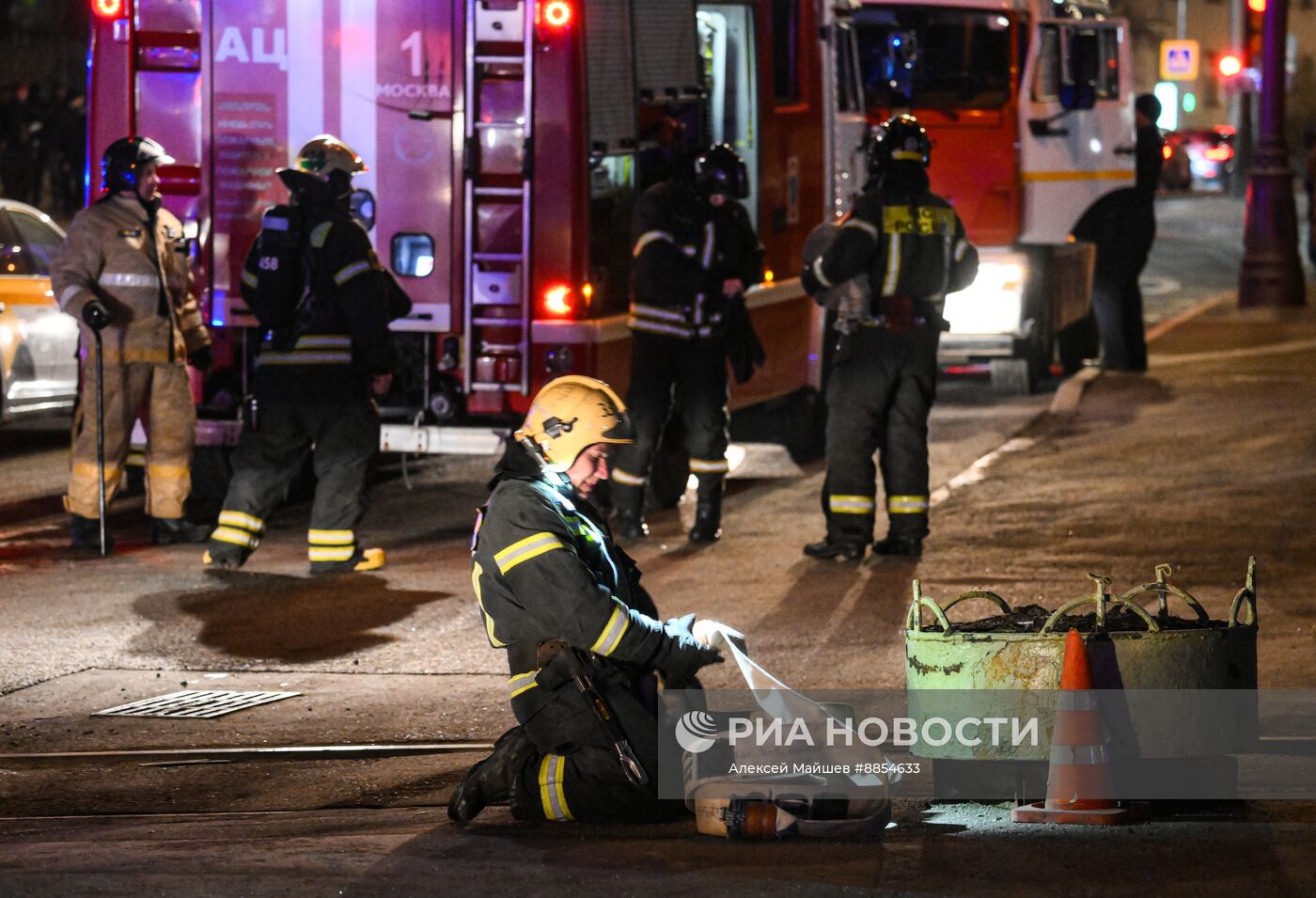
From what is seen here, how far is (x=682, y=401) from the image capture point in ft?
31.3

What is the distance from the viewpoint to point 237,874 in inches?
181

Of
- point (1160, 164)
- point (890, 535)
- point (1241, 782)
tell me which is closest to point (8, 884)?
point (1241, 782)

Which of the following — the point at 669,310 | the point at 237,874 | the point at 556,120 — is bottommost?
the point at 237,874

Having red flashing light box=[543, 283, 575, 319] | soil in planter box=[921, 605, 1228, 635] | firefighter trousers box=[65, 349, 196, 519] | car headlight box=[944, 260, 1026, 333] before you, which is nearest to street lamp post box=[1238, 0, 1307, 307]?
car headlight box=[944, 260, 1026, 333]

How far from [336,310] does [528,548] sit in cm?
399

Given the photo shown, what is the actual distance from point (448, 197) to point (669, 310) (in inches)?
45.2

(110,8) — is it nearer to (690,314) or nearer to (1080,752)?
(690,314)

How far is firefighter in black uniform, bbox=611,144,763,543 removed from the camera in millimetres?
9289

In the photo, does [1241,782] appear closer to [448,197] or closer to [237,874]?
[237,874]

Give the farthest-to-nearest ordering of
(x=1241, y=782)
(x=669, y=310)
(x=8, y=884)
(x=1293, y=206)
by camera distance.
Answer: (x=1293, y=206) → (x=669, y=310) → (x=1241, y=782) → (x=8, y=884)

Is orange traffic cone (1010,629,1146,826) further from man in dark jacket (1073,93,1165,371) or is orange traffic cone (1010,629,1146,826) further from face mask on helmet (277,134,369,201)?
man in dark jacket (1073,93,1165,371)

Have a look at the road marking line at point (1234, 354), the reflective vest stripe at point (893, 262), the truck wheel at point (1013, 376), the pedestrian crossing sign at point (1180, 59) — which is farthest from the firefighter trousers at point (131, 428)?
the pedestrian crossing sign at point (1180, 59)

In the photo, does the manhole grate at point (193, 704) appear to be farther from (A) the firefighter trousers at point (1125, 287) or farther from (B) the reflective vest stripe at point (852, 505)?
(A) the firefighter trousers at point (1125, 287)

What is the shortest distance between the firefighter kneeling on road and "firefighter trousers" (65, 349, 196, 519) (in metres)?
4.52
